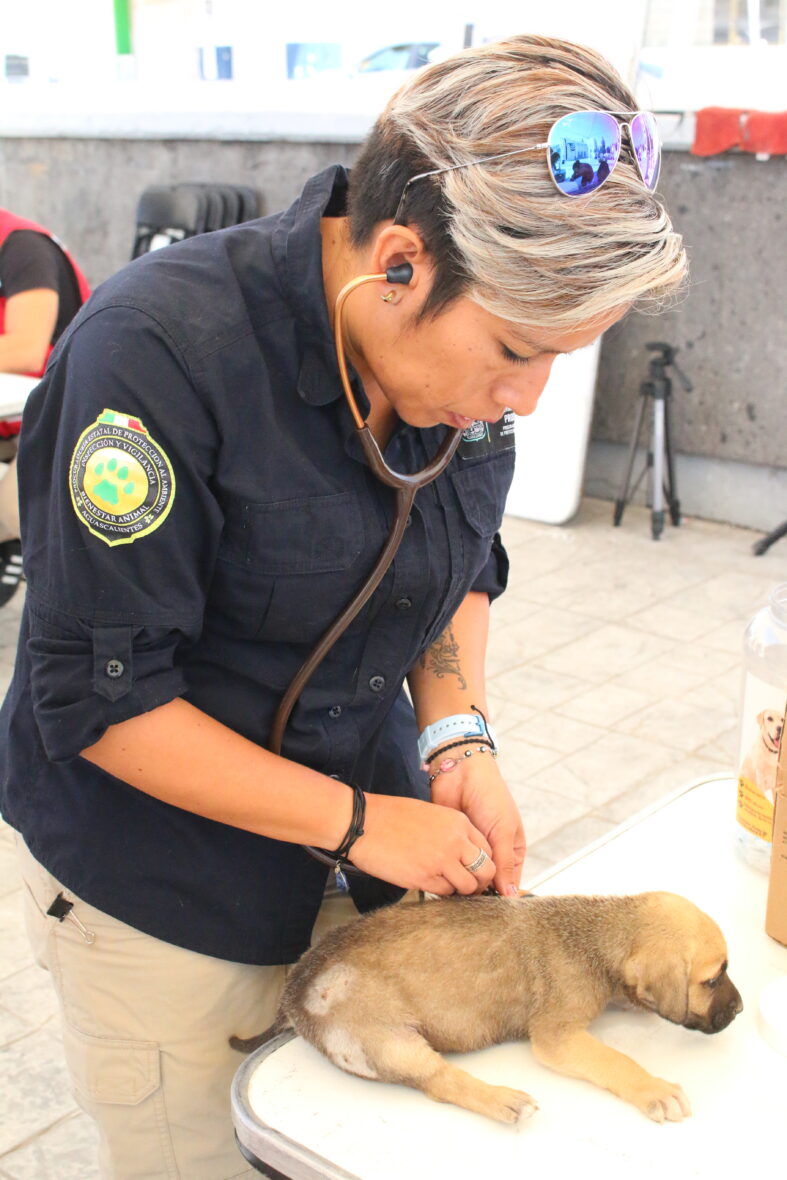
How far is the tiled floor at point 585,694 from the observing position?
241 cm

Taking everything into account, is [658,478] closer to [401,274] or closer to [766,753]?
[766,753]

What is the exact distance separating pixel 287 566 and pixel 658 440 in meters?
4.45

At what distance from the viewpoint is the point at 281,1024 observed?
120cm

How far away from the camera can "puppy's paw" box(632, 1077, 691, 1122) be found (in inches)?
41.4

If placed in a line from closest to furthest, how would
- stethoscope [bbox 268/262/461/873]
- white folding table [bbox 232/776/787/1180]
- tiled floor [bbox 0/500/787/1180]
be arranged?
white folding table [bbox 232/776/787/1180] < stethoscope [bbox 268/262/461/873] < tiled floor [bbox 0/500/787/1180]

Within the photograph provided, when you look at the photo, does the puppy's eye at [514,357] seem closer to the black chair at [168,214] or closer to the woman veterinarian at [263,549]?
the woman veterinarian at [263,549]

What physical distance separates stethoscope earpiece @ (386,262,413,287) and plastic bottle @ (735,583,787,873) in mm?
685

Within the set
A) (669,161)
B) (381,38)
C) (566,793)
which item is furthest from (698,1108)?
(381,38)

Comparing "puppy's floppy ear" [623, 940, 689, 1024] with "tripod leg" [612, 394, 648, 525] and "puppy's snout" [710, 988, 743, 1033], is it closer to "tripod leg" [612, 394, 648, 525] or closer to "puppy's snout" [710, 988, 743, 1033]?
"puppy's snout" [710, 988, 743, 1033]

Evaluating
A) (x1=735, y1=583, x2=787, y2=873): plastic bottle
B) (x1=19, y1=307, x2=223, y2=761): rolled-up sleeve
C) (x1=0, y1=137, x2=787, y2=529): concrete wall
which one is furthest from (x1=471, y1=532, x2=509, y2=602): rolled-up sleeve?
(x1=0, y1=137, x2=787, y2=529): concrete wall

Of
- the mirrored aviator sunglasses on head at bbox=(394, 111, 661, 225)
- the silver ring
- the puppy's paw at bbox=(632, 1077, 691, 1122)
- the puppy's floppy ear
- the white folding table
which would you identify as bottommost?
the white folding table

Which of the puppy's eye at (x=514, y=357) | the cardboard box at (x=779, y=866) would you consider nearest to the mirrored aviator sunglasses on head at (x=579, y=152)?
the puppy's eye at (x=514, y=357)

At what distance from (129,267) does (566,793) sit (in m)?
2.51

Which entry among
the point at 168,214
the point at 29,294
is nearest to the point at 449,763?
the point at 29,294
